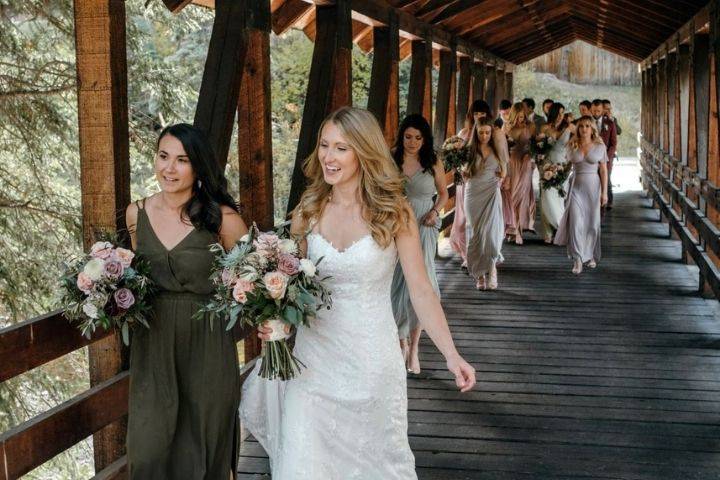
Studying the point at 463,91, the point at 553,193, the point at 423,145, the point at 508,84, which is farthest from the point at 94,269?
the point at 508,84

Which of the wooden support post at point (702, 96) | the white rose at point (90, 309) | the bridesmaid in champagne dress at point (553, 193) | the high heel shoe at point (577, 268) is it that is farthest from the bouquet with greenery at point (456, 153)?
the white rose at point (90, 309)

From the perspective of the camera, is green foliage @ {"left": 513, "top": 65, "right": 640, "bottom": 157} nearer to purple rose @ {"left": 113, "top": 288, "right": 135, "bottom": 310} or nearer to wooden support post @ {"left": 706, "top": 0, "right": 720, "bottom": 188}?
wooden support post @ {"left": 706, "top": 0, "right": 720, "bottom": 188}

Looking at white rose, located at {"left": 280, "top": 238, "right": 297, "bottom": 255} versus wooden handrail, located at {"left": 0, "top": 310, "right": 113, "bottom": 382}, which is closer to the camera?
wooden handrail, located at {"left": 0, "top": 310, "right": 113, "bottom": 382}

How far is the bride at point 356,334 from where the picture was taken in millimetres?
3857

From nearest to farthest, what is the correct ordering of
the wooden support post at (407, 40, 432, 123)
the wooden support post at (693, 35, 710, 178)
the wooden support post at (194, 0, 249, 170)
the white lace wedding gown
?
the white lace wedding gown → the wooden support post at (194, 0, 249, 170) → the wooden support post at (693, 35, 710, 178) → the wooden support post at (407, 40, 432, 123)

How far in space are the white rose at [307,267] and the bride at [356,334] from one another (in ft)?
0.83

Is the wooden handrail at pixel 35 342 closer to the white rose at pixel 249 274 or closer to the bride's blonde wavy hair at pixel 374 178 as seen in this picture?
the white rose at pixel 249 274

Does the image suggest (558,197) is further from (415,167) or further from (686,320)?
(415,167)

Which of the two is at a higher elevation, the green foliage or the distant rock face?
the distant rock face

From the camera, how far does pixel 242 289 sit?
357 centimetres

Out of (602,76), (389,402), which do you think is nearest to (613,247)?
(389,402)

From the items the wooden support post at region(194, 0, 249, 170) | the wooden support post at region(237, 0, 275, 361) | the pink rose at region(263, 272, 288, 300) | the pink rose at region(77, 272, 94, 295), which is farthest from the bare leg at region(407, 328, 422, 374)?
the pink rose at region(77, 272, 94, 295)

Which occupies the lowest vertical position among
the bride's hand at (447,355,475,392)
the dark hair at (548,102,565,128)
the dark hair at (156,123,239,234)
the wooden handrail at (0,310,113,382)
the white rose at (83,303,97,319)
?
the bride's hand at (447,355,475,392)

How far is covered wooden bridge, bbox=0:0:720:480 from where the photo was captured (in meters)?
4.18
